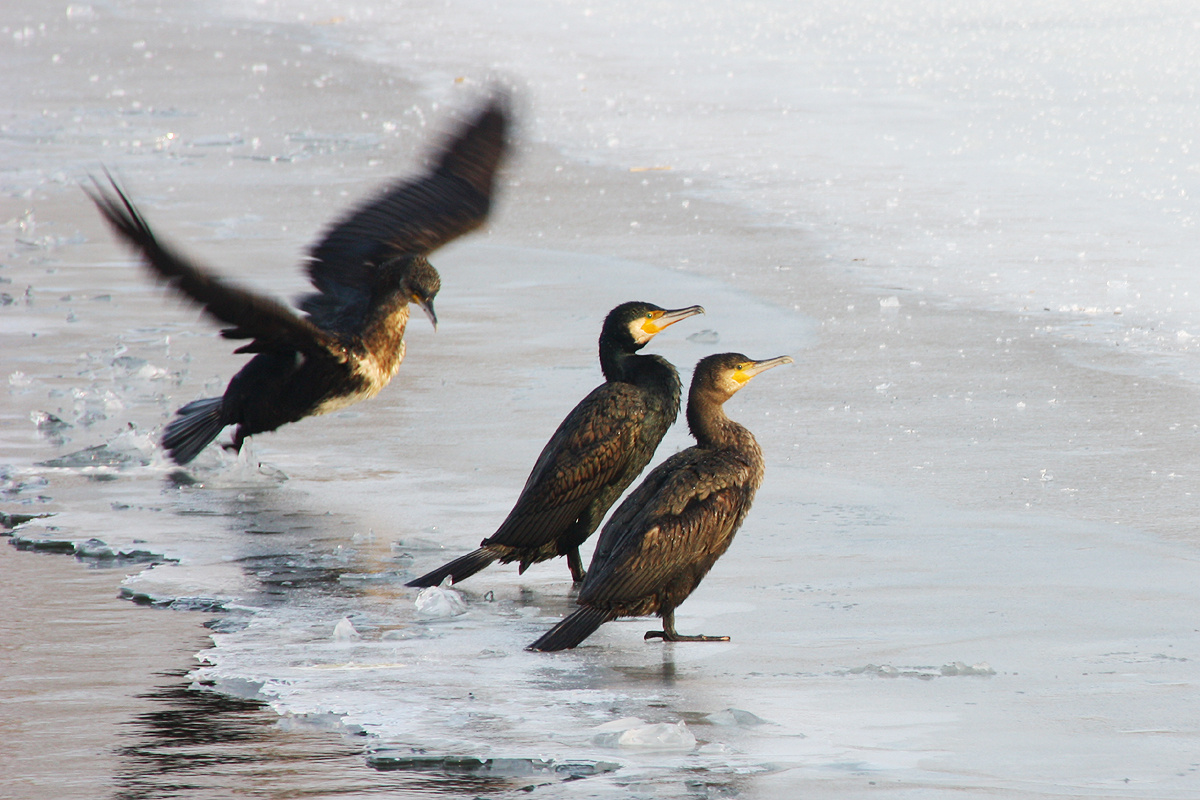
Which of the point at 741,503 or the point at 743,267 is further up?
the point at 743,267

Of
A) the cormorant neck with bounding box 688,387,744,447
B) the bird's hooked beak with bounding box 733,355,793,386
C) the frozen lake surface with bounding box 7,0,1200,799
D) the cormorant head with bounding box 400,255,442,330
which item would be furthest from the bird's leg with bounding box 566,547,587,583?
the cormorant head with bounding box 400,255,442,330

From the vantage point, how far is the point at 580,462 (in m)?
5.90

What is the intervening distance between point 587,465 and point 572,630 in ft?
3.01

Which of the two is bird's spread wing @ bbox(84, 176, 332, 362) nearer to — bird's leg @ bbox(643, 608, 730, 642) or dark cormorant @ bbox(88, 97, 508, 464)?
dark cormorant @ bbox(88, 97, 508, 464)

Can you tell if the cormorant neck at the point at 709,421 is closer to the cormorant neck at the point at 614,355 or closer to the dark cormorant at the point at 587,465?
the dark cormorant at the point at 587,465

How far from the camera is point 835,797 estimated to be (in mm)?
3980

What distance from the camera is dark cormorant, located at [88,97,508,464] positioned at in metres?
6.20

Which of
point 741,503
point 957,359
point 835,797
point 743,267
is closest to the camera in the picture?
point 835,797

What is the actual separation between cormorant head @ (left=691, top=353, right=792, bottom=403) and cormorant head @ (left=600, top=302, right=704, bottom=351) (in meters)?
0.51

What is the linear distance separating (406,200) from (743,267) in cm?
372

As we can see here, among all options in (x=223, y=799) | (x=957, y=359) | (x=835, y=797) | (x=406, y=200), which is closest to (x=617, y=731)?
(x=835, y=797)

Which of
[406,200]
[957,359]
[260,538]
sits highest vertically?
[406,200]

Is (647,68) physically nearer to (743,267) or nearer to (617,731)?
(743,267)

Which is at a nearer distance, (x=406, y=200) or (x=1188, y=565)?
(x=1188, y=565)
